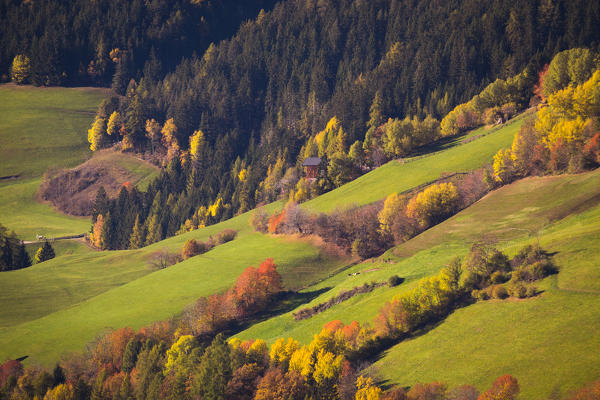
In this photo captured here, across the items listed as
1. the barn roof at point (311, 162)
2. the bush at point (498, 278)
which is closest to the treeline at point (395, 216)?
the bush at point (498, 278)

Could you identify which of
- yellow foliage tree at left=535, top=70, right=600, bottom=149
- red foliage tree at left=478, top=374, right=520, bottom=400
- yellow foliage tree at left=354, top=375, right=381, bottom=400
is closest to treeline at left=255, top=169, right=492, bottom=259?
yellow foliage tree at left=535, top=70, right=600, bottom=149

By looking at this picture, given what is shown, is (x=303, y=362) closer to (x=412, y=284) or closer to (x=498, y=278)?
(x=412, y=284)

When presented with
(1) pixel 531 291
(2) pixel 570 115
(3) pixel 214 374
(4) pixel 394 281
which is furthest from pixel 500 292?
(2) pixel 570 115

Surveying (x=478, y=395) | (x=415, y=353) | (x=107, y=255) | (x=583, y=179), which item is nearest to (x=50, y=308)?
(x=107, y=255)

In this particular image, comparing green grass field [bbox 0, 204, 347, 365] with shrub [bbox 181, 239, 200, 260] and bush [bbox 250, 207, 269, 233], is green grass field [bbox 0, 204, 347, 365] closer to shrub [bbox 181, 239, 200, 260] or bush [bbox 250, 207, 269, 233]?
bush [bbox 250, 207, 269, 233]

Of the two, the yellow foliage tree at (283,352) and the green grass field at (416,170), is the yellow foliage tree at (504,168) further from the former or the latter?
the yellow foliage tree at (283,352)

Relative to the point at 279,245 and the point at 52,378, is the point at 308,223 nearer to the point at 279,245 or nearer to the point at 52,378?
the point at 279,245
